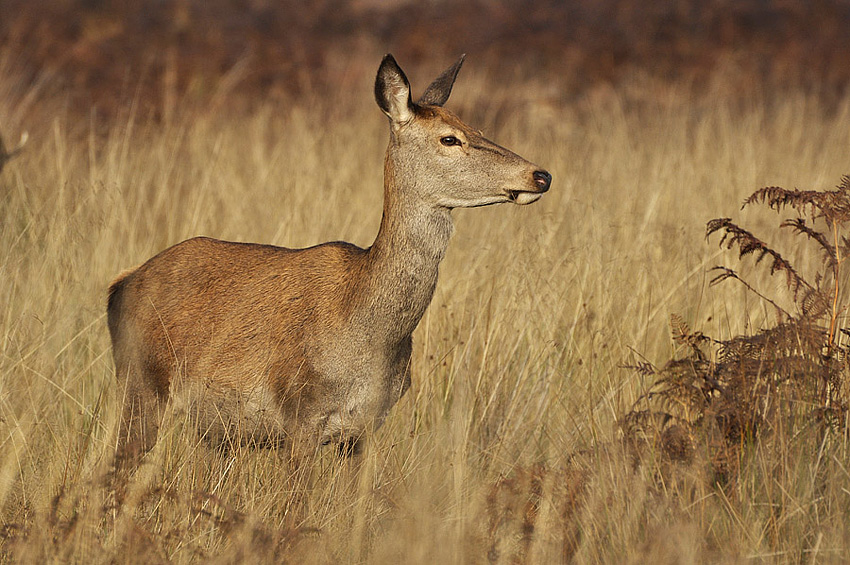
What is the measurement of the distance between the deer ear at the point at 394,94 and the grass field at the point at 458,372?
3.95 feet

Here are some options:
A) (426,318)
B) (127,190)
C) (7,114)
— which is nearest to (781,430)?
(426,318)

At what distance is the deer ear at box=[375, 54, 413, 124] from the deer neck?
0.89 feet

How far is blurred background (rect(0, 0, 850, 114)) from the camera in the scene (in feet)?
52.4

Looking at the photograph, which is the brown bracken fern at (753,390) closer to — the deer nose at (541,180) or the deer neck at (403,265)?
the deer nose at (541,180)

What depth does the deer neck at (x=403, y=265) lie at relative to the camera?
450cm

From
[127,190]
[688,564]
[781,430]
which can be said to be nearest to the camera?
[688,564]

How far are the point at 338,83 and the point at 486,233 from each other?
955cm

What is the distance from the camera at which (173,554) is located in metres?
3.74

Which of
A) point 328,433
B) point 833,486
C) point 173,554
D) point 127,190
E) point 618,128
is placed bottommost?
point 173,554

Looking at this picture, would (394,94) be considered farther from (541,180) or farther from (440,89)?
(541,180)

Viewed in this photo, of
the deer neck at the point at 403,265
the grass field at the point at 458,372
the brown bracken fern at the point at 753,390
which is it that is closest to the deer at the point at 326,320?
the deer neck at the point at 403,265

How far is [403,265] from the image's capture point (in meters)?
4.51

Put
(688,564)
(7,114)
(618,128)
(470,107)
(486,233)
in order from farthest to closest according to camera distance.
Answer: (470,107) < (618,128) < (7,114) < (486,233) < (688,564)

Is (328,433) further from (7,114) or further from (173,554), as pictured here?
(7,114)
